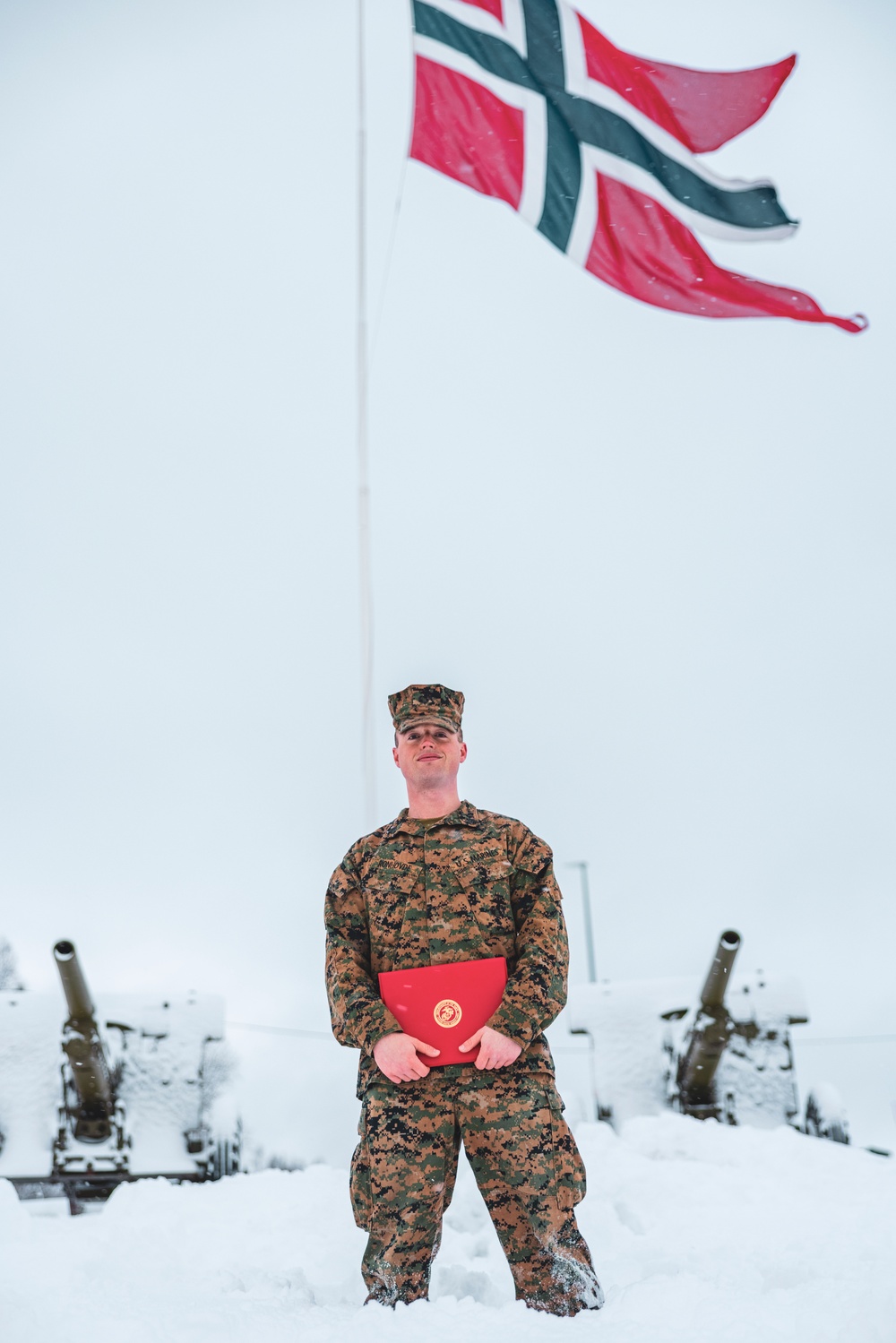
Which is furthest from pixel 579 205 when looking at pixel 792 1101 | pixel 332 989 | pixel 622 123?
pixel 792 1101

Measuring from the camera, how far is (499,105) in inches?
272

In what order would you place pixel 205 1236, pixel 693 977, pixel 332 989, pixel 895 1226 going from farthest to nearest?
pixel 693 977
pixel 205 1236
pixel 895 1226
pixel 332 989

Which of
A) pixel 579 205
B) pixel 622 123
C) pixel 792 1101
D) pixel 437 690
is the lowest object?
pixel 792 1101

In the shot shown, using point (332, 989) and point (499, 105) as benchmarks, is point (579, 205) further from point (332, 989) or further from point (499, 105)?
point (332, 989)

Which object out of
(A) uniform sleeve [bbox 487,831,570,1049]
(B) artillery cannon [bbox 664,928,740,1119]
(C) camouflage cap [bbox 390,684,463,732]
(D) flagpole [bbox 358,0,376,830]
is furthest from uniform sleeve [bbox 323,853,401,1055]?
(B) artillery cannon [bbox 664,928,740,1119]

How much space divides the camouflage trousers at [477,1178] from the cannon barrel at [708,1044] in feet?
15.4

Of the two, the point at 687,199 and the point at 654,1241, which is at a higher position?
the point at 687,199

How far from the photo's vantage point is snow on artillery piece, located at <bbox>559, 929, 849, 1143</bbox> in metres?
8.36

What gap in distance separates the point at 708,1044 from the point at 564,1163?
5.77 m

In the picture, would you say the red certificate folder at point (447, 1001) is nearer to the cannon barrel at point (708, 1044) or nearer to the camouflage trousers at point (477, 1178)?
the camouflage trousers at point (477, 1178)

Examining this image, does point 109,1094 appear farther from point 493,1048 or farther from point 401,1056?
point 493,1048

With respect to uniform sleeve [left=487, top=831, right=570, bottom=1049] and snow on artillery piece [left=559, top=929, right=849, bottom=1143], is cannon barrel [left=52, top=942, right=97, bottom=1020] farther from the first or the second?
uniform sleeve [left=487, top=831, right=570, bottom=1049]

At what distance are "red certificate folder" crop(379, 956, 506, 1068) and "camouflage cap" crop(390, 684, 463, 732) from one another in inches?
29.6

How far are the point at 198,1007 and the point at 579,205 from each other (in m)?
6.60
